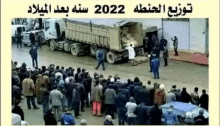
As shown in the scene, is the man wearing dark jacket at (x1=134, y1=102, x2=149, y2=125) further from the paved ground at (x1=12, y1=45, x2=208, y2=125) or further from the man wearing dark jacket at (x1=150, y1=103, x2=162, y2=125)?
the paved ground at (x1=12, y1=45, x2=208, y2=125)

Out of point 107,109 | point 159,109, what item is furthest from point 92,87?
point 159,109

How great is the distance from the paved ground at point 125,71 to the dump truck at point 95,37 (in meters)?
0.47

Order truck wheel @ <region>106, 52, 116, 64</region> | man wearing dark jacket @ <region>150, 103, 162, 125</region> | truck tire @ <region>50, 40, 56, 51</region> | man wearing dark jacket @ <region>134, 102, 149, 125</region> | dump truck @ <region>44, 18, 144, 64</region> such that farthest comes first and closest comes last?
truck tire @ <region>50, 40, 56, 51</region> → truck wheel @ <region>106, 52, 116, 64</region> → dump truck @ <region>44, 18, 144, 64</region> → man wearing dark jacket @ <region>134, 102, 149, 125</region> → man wearing dark jacket @ <region>150, 103, 162, 125</region>

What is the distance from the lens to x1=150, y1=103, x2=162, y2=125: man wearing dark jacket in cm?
1359

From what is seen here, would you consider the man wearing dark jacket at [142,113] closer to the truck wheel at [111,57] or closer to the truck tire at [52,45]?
the truck wheel at [111,57]

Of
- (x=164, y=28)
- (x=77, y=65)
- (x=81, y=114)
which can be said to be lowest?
(x=81, y=114)

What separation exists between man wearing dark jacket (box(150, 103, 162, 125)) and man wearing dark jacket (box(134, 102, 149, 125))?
289mm

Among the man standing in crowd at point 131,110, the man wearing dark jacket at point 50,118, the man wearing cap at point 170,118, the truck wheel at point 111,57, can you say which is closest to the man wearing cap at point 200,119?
the man wearing cap at point 170,118

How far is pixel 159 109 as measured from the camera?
13.6m

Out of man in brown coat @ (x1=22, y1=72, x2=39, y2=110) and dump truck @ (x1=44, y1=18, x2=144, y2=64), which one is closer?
man in brown coat @ (x1=22, y1=72, x2=39, y2=110)

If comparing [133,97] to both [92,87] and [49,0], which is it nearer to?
[92,87]

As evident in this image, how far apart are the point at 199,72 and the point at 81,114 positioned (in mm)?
7071

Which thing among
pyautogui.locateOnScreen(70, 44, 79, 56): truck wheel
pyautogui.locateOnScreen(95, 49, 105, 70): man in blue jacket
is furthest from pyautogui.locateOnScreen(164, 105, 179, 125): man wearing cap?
pyautogui.locateOnScreen(70, 44, 79, 56): truck wheel

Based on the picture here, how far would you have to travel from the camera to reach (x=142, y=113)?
1392 centimetres
